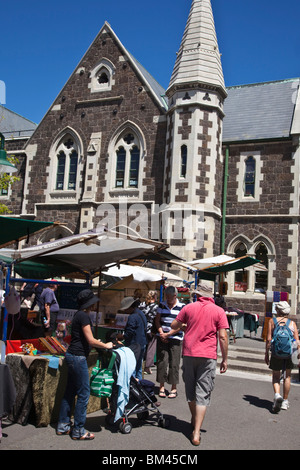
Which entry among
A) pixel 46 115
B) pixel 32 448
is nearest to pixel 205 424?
pixel 32 448

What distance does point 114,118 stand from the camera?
1983 centimetres

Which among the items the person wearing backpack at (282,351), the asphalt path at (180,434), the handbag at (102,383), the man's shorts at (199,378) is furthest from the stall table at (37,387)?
the person wearing backpack at (282,351)

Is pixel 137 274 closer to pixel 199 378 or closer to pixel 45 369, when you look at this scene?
pixel 45 369

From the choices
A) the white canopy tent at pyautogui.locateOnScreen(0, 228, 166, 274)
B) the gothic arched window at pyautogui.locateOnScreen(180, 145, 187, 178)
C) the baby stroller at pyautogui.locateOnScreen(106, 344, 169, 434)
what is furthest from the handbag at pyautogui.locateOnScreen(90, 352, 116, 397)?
the gothic arched window at pyautogui.locateOnScreen(180, 145, 187, 178)

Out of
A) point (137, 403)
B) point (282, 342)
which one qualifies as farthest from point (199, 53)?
point (137, 403)

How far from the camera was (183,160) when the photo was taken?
1755 cm

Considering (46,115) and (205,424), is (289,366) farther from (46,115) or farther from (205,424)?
(46,115)

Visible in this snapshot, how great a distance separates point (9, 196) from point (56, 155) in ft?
10.4

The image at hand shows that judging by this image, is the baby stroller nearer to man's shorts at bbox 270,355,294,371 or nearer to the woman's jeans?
the woman's jeans

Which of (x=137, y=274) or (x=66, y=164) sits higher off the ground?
(x=66, y=164)

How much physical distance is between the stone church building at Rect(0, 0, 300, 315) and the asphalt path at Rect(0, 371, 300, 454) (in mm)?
9778

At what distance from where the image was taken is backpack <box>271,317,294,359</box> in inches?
283

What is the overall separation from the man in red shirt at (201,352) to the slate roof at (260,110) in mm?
13967

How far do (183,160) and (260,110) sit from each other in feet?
17.0
